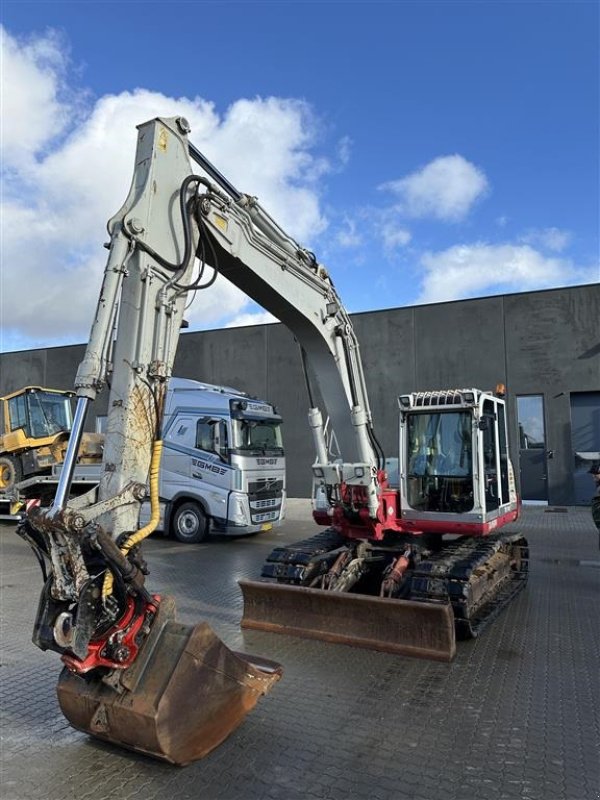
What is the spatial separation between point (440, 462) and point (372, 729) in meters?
3.87

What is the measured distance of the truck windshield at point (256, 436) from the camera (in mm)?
12539

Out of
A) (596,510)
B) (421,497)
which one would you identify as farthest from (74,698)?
(596,510)

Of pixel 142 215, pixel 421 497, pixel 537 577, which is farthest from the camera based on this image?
pixel 537 577

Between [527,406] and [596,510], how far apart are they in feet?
35.2

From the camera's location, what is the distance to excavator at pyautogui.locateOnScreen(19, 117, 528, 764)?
332 cm

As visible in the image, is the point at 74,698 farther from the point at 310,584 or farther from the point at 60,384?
the point at 60,384

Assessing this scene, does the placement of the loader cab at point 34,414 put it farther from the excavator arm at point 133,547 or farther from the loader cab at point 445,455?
the excavator arm at point 133,547

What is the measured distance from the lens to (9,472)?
15.9 metres

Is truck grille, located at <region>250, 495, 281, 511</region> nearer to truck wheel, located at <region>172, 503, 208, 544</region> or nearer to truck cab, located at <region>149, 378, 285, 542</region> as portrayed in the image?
truck cab, located at <region>149, 378, 285, 542</region>

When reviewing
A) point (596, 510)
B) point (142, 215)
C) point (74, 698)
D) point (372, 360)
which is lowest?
point (74, 698)

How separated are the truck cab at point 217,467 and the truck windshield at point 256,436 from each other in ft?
0.07

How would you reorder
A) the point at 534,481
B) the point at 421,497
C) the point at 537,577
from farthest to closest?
the point at 534,481 → the point at 537,577 → the point at 421,497

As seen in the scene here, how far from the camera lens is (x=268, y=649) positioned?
219 inches

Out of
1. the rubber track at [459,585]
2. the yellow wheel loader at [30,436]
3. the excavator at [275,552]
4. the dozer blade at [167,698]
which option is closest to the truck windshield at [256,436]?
the excavator at [275,552]
